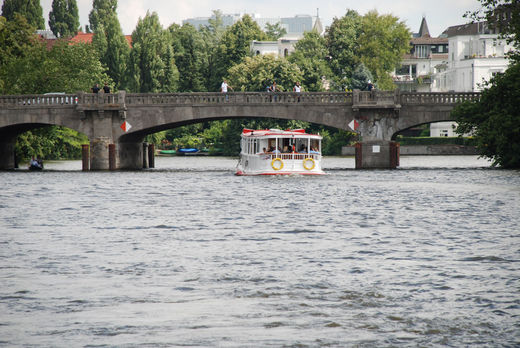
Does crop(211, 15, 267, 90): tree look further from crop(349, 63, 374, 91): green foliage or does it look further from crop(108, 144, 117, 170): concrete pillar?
crop(108, 144, 117, 170): concrete pillar

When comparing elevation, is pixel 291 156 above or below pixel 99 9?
below

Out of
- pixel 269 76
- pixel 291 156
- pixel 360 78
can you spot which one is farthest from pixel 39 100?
pixel 360 78

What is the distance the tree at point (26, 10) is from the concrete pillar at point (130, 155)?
242ft

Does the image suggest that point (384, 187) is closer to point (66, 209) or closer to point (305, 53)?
point (66, 209)

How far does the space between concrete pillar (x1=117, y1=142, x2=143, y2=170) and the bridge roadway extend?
0.96 metres

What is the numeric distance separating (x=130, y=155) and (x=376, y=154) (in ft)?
64.5

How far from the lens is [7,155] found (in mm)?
73062

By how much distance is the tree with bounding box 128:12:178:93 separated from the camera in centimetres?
10619

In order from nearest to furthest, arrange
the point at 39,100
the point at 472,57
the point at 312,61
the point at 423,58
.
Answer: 1. the point at 39,100
2. the point at 472,57
3. the point at 312,61
4. the point at 423,58

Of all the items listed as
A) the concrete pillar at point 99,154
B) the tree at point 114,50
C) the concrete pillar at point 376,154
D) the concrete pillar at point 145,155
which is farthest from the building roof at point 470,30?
the concrete pillar at point 99,154

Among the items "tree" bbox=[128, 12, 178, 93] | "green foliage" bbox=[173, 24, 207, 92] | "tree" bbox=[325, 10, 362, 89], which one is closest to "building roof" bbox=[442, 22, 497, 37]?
"tree" bbox=[325, 10, 362, 89]

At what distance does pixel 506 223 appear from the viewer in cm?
2708

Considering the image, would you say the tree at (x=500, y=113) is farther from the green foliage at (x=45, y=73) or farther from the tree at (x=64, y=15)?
the tree at (x=64, y=15)

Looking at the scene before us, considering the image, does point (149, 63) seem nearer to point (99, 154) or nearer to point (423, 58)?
point (99, 154)
